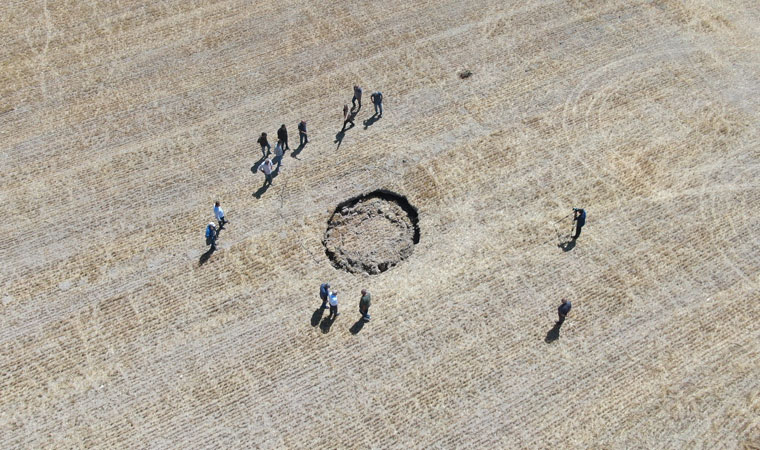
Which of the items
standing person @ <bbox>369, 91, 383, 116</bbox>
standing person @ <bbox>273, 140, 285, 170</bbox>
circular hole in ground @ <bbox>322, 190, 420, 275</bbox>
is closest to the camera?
circular hole in ground @ <bbox>322, 190, 420, 275</bbox>

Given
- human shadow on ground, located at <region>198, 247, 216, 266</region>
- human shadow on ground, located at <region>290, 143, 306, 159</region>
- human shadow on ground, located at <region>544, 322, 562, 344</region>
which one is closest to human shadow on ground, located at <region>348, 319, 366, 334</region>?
human shadow on ground, located at <region>198, 247, 216, 266</region>

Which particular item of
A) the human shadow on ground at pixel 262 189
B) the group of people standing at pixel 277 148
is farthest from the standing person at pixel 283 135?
the human shadow on ground at pixel 262 189

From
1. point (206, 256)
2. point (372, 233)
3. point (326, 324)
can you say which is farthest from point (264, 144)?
point (326, 324)

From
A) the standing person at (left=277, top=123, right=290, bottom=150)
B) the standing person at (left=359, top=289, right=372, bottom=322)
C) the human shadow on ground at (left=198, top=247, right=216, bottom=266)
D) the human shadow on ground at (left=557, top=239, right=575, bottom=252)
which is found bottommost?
the human shadow on ground at (left=557, top=239, right=575, bottom=252)

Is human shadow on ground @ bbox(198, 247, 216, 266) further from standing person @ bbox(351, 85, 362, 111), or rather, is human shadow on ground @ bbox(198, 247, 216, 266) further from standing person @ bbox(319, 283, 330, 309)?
standing person @ bbox(351, 85, 362, 111)

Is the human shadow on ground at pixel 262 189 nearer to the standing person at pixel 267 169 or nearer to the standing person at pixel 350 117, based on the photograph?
the standing person at pixel 267 169

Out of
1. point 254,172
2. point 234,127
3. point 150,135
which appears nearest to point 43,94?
point 150,135
